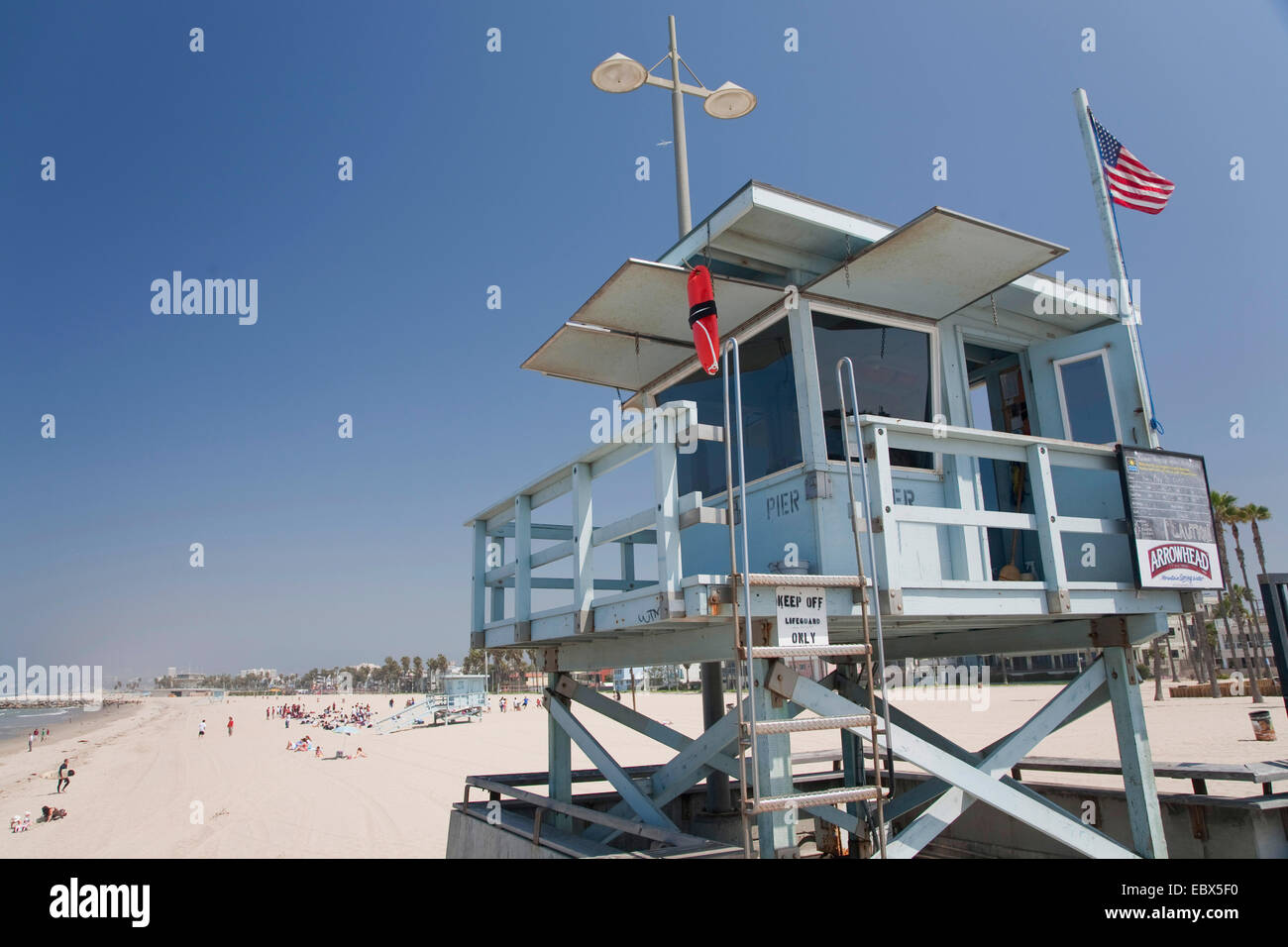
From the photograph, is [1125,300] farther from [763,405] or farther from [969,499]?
[763,405]

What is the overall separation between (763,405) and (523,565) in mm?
2445

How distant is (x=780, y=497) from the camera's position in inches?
240

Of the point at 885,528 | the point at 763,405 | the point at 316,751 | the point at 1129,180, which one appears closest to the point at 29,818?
the point at 316,751

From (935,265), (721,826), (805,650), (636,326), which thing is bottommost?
(721,826)

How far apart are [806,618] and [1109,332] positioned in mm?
5127

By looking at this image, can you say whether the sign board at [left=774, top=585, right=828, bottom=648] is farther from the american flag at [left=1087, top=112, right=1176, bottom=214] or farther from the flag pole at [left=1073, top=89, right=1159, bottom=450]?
the american flag at [left=1087, top=112, right=1176, bottom=214]

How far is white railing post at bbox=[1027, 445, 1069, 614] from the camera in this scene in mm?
5262

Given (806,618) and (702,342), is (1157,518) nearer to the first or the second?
(806,618)

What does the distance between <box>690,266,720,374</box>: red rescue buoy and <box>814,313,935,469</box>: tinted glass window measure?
1453 mm

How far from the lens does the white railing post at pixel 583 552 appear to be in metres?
5.63

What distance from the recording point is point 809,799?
13.1 ft

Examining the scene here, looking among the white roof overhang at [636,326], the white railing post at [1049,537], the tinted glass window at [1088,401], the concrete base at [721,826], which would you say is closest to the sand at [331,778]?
the tinted glass window at [1088,401]
